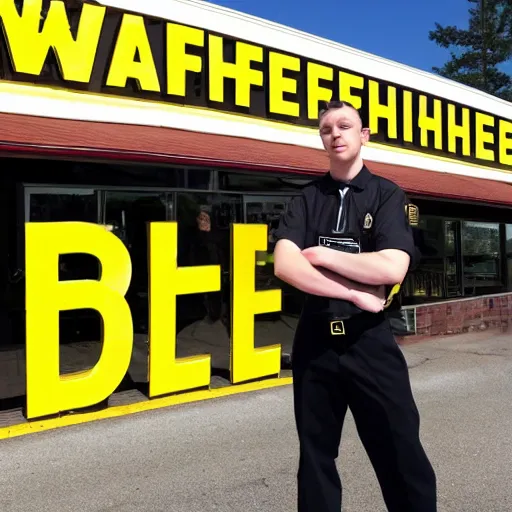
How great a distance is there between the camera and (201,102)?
721 cm

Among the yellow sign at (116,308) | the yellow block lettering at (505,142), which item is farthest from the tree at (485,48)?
the yellow sign at (116,308)

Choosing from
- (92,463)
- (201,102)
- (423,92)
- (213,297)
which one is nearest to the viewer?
(92,463)

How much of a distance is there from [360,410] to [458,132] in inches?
392

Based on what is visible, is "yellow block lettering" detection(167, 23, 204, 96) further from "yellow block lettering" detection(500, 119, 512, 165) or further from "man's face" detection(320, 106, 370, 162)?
"yellow block lettering" detection(500, 119, 512, 165)

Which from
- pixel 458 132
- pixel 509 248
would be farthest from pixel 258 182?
pixel 509 248

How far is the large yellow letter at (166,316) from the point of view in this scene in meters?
5.77

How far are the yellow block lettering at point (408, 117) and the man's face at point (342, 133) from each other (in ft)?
26.4

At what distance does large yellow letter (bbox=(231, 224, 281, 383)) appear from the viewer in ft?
20.9

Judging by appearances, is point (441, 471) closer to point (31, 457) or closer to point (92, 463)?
point (92, 463)

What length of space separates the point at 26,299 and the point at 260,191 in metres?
3.06

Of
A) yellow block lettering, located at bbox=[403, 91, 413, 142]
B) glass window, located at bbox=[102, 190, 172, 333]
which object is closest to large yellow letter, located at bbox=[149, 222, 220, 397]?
glass window, located at bbox=[102, 190, 172, 333]

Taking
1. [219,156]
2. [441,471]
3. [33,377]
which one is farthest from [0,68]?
[441,471]

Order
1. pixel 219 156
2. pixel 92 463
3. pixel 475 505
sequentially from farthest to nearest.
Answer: pixel 219 156
pixel 92 463
pixel 475 505

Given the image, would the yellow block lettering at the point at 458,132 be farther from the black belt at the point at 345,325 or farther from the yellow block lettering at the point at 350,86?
the black belt at the point at 345,325
